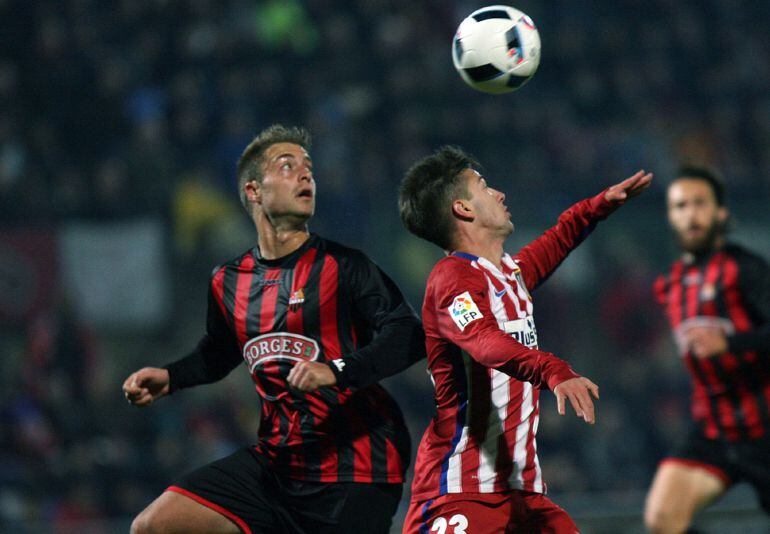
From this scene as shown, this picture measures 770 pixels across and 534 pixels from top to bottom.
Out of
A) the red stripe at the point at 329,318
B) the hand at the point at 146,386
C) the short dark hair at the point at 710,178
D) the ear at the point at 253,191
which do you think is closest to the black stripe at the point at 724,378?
the short dark hair at the point at 710,178

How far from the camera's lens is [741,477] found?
4.66m

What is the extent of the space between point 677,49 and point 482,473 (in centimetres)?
967

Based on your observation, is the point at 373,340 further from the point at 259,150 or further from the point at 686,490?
the point at 686,490

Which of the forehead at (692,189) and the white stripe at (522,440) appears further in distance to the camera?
the forehead at (692,189)

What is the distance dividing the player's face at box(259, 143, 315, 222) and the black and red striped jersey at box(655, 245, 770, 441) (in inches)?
76.0

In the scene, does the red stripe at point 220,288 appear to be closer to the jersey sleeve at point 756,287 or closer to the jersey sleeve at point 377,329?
the jersey sleeve at point 377,329

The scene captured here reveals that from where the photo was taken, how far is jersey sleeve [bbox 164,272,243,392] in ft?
12.8

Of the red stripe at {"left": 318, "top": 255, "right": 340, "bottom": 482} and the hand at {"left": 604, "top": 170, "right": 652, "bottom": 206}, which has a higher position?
the hand at {"left": 604, "top": 170, "right": 652, "bottom": 206}

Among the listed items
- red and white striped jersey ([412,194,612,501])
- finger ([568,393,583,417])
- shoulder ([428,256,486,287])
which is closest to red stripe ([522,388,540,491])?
red and white striped jersey ([412,194,612,501])

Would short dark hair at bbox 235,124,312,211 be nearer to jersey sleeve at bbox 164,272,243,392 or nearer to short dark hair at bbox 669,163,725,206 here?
jersey sleeve at bbox 164,272,243,392

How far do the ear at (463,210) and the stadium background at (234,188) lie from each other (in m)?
3.42

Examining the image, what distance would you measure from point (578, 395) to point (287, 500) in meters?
1.36

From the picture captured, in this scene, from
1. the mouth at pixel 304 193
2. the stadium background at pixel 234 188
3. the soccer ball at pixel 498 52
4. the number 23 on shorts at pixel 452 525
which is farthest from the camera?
the stadium background at pixel 234 188

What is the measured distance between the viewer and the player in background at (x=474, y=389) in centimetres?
319
